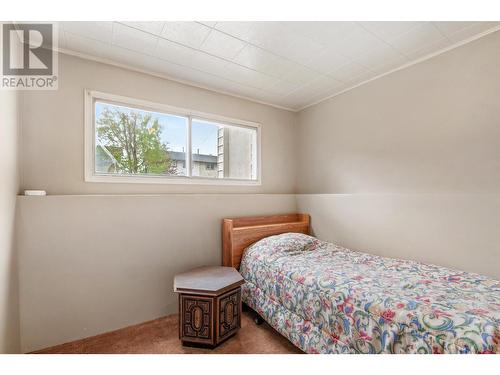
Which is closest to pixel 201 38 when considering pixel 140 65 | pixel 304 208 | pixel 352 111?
pixel 140 65

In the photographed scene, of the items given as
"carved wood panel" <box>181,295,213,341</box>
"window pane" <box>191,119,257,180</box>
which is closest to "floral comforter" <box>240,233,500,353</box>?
"carved wood panel" <box>181,295,213,341</box>

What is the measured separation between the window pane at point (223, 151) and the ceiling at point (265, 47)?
56 cm

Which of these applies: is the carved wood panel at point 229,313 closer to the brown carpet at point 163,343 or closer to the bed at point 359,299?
the brown carpet at point 163,343

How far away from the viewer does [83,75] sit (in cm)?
212

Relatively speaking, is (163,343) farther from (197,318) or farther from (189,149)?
(189,149)

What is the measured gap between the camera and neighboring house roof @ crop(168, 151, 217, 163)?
262cm

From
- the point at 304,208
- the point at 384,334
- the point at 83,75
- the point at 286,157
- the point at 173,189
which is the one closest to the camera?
the point at 384,334

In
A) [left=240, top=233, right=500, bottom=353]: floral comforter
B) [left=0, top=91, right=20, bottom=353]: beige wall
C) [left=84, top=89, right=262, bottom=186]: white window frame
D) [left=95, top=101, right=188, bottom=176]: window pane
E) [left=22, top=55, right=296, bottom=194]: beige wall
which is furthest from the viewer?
[left=95, top=101, right=188, bottom=176]: window pane

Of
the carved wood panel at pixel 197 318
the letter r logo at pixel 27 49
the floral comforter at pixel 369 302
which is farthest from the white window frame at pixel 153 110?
the carved wood panel at pixel 197 318

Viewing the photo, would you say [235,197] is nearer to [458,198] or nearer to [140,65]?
[140,65]

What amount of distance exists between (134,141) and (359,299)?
243 centimetres

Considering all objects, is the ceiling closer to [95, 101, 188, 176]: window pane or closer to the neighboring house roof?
[95, 101, 188, 176]: window pane

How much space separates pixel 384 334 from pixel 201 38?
93.8 inches

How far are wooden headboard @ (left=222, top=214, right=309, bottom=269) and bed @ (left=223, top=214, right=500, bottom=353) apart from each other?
0.04 ft
